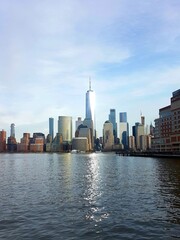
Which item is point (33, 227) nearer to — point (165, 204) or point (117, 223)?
point (117, 223)

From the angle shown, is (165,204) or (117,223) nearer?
(117,223)

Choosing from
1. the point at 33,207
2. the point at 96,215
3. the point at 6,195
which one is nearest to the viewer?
the point at 96,215

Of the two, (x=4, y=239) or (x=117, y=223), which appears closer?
(x=4, y=239)

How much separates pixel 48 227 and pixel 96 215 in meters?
6.96

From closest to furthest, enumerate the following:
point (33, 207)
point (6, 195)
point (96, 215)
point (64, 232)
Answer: point (64, 232)
point (96, 215)
point (33, 207)
point (6, 195)

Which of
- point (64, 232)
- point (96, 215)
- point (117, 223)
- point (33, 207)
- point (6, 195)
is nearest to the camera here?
point (64, 232)

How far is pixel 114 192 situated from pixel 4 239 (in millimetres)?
27587

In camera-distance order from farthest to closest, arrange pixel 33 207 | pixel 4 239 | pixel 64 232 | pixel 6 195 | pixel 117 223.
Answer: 1. pixel 6 195
2. pixel 33 207
3. pixel 117 223
4. pixel 64 232
5. pixel 4 239

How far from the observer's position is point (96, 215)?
109 ft

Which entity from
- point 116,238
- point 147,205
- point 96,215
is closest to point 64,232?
point 116,238

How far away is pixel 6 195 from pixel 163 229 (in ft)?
94.6

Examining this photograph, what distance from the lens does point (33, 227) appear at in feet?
93.1

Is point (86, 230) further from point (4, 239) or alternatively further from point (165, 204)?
point (165, 204)

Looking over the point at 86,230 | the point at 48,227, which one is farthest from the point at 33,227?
the point at 86,230
